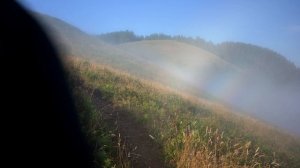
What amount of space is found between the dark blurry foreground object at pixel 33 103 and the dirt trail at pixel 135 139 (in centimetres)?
120

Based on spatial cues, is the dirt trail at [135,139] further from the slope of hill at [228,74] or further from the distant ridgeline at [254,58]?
the distant ridgeline at [254,58]

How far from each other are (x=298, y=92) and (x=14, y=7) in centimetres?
9401

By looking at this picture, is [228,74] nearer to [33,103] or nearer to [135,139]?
[135,139]

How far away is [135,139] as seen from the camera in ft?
28.3

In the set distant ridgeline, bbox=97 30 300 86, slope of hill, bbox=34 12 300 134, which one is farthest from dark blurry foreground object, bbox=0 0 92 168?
distant ridgeline, bbox=97 30 300 86

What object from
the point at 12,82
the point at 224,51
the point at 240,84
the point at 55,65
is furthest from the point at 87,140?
the point at 224,51

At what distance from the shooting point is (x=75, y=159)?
643 centimetres

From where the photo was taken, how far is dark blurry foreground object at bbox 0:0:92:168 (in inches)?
231

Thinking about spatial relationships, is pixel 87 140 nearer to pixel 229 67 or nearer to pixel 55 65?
pixel 55 65

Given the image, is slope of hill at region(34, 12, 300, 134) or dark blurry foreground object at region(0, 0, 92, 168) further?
slope of hill at region(34, 12, 300, 134)

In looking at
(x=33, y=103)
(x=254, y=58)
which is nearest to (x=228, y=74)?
(x=254, y=58)

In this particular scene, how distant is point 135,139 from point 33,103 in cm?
270

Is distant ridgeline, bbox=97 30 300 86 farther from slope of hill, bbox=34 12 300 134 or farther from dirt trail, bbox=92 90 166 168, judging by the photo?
dirt trail, bbox=92 90 166 168

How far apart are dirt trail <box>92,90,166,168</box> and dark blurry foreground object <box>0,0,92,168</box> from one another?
120 centimetres
